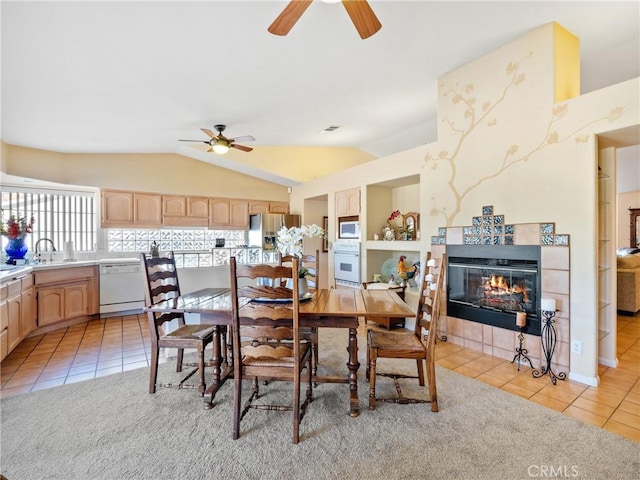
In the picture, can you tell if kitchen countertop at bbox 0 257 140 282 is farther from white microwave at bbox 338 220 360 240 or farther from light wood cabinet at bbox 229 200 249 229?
white microwave at bbox 338 220 360 240

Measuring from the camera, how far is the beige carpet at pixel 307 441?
161 centimetres

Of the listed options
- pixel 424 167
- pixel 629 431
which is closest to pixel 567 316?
pixel 629 431

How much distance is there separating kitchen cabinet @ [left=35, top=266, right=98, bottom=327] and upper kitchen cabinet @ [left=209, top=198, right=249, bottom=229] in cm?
228

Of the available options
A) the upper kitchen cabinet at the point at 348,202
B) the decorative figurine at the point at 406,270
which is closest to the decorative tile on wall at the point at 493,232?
the decorative figurine at the point at 406,270

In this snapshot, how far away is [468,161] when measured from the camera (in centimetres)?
334

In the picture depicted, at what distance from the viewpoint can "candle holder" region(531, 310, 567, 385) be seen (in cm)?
267

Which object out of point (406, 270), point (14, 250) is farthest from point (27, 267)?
point (406, 270)

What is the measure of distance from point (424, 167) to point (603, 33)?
1.94m

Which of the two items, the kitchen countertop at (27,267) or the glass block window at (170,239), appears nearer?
the kitchen countertop at (27,267)

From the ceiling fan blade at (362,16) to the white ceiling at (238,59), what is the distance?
0.52 m

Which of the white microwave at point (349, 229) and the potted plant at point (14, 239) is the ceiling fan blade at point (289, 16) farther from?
the potted plant at point (14, 239)

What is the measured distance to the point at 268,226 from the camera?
249 inches

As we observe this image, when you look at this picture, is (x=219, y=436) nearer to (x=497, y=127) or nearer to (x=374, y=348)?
(x=374, y=348)

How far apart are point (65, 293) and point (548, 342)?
5.69m
